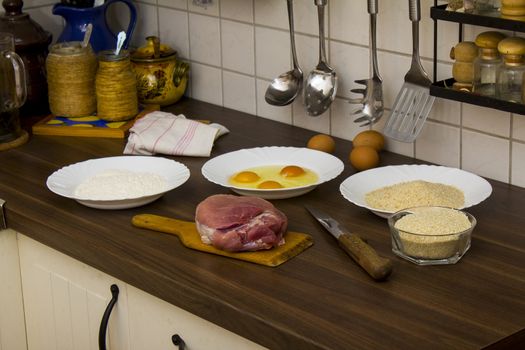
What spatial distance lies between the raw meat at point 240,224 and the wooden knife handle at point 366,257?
4.2 inches

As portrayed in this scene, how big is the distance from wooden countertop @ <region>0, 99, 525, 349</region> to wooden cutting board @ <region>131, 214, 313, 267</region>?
1cm

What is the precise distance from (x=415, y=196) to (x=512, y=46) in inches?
11.4

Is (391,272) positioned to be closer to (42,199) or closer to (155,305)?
(155,305)

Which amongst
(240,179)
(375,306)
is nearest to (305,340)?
(375,306)

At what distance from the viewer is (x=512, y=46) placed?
1.61m

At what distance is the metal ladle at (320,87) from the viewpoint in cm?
200

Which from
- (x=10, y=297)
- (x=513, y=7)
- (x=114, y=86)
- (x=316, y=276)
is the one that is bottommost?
(x=10, y=297)

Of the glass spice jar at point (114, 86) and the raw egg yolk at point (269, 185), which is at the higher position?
the glass spice jar at point (114, 86)

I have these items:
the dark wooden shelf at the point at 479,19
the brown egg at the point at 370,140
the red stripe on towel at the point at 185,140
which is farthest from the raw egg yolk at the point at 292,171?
the dark wooden shelf at the point at 479,19

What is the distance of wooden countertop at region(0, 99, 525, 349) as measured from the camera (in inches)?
51.7

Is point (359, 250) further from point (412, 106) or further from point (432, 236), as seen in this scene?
point (412, 106)

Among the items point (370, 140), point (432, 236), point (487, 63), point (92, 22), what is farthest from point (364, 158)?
point (92, 22)

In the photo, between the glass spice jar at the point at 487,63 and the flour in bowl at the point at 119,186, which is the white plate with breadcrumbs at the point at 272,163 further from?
the glass spice jar at the point at 487,63

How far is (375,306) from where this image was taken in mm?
1372
